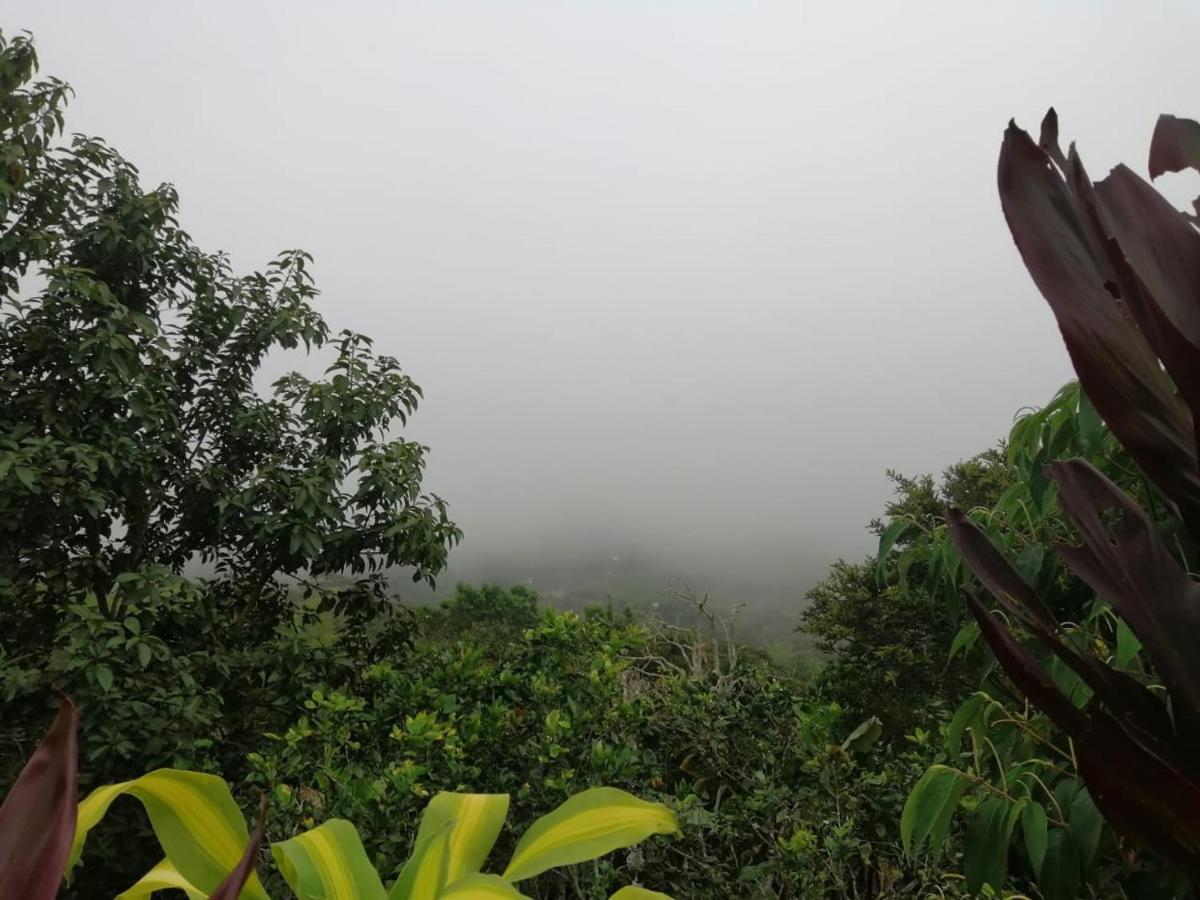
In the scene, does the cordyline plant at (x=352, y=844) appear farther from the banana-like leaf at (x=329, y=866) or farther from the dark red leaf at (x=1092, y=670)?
the dark red leaf at (x=1092, y=670)

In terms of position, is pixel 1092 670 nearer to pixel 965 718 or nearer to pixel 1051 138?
pixel 1051 138

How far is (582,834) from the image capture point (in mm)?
948

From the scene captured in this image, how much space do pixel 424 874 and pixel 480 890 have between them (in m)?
0.16

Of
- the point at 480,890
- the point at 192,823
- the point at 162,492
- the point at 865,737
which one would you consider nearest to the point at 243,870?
the point at 480,890

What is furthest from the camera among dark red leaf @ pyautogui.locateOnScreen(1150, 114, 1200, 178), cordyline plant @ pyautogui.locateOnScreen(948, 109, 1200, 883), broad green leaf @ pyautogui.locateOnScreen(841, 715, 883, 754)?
broad green leaf @ pyautogui.locateOnScreen(841, 715, 883, 754)

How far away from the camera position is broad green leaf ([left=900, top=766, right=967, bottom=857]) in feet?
3.22

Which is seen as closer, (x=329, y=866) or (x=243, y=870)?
(x=243, y=870)

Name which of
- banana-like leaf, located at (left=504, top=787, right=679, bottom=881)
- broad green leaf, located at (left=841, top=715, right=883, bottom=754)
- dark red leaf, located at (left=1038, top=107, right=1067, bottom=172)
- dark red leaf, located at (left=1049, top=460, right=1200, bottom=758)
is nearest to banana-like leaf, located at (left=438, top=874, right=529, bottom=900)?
banana-like leaf, located at (left=504, top=787, right=679, bottom=881)

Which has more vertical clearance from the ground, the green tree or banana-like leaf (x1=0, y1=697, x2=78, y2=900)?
the green tree

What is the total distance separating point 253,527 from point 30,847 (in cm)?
328

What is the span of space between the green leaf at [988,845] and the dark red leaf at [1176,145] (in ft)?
2.54

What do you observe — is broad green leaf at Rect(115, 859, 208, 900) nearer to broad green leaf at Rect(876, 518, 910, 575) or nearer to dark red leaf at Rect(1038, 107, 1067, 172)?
dark red leaf at Rect(1038, 107, 1067, 172)

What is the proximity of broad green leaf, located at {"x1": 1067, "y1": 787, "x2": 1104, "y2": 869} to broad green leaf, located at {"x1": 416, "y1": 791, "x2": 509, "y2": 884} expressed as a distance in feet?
2.40

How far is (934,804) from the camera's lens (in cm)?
100
